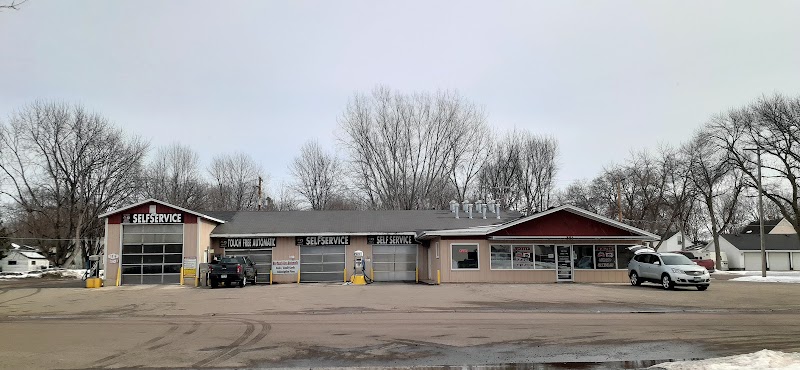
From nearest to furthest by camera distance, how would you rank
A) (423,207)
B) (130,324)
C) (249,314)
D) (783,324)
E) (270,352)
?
(270,352), (783,324), (130,324), (249,314), (423,207)

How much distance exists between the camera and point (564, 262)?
104ft

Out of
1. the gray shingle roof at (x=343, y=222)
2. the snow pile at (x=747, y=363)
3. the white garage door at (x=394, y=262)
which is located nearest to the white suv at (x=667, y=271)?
the gray shingle roof at (x=343, y=222)

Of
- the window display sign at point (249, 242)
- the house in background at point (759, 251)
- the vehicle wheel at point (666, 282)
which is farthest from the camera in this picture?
the house in background at point (759, 251)

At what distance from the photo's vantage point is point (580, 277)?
3144 cm

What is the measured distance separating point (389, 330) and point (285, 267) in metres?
23.3

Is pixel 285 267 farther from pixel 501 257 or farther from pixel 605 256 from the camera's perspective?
pixel 605 256

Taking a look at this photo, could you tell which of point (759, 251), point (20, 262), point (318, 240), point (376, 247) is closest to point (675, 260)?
point (376, 247)

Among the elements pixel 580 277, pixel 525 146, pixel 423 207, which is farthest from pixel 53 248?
pixel 580 277

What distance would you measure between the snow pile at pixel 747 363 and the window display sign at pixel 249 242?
2896cm

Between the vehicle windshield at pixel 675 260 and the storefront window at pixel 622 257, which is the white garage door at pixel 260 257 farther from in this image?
the vehicle windshield at pixel 675 260

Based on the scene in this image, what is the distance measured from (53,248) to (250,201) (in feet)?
65.7

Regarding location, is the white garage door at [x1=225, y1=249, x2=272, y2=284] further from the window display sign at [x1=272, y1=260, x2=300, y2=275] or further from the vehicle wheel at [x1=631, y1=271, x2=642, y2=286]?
the vehicle wheel at [x1=631, y1=271, x2=642, y2=286]

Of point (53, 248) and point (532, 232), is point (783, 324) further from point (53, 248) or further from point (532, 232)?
point (53, 248)

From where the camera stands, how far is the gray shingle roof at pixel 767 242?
6116cm
